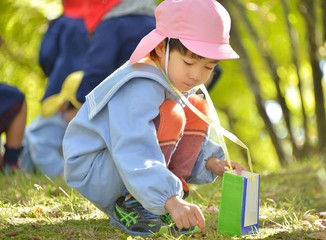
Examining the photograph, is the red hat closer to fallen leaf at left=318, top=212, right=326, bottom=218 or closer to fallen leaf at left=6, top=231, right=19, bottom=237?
fallen leaf at left=318, top=212, right=326, bottom=218

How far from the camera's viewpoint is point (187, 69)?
2635 millimetres

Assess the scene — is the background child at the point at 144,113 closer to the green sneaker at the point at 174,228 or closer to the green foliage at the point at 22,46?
the green sneaker at the point at 174,228

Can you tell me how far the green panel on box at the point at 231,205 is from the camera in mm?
2535

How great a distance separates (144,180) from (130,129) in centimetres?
21

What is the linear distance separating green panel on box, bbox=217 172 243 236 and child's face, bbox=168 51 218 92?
0.39 m

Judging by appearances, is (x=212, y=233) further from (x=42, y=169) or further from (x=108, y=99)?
(x=42, y=169)

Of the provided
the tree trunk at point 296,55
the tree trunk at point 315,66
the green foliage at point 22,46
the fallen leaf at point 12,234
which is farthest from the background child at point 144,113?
the green foliage at point 22,46

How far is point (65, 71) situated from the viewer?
5.34 m

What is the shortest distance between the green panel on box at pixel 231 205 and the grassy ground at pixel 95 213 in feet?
0.16

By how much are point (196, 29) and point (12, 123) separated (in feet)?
8.14

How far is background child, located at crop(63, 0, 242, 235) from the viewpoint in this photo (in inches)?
98.7

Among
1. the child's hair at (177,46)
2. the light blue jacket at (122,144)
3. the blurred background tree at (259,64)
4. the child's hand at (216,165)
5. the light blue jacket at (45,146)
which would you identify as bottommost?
the blurred background tree at (259,64)

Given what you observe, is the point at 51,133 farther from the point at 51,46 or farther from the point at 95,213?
the point at 95,213

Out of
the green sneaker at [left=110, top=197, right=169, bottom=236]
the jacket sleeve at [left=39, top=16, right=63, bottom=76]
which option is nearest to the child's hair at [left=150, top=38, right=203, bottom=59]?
the green sneaker at [left=110, top=197, right=169, bottom=236]
